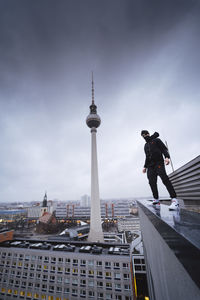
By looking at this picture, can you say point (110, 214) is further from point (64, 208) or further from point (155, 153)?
point (155, 153)

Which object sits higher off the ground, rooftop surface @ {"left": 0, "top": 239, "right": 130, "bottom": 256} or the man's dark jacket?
→ the man's dark jacket

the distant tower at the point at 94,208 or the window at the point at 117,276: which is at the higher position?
the distant tower at the point at 94,208

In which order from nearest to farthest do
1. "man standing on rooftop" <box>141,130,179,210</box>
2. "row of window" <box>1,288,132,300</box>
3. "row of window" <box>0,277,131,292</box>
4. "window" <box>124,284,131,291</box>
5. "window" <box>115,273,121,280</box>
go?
"man standing on rooftop" <box>141,130,179,210</box>
"window" <box>124,284,131,291</box>
"row of window" <box>1,288,132,300</box>
"row of window" <box>0,277,131,292</box>
"window" <box>115,273,121,280</box>

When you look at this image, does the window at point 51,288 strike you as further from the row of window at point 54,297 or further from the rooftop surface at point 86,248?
the rooftop surface at point 86,248

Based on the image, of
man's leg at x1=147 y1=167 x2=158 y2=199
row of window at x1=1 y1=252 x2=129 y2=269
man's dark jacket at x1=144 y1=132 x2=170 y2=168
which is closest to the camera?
man's dark jacket at x1=144 y1=132 x2=170 y2=168

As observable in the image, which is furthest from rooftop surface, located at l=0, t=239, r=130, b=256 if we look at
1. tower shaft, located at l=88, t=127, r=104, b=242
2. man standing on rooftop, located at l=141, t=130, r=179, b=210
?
man standing on rooftop, located at l=141, t=130, r=179, b=210

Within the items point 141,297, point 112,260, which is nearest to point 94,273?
point 112,260

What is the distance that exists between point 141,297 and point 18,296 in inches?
620

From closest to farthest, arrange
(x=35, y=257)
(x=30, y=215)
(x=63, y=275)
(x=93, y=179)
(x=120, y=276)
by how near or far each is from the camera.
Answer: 1. (x=120, y=276)
2. (x=63, y=275)
3. (x=35, y=257)
4. (x=93, y=179)
5. (x=30, y=215)

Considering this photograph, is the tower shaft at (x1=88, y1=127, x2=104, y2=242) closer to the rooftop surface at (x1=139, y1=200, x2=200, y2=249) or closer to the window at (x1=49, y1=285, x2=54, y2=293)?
the window at (x1=49, y1=285, x2=54, y2=293)

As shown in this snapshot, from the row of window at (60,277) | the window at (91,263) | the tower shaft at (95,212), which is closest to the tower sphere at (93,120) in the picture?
the tower shaft at (95,212)

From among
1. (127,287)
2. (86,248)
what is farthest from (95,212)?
(127,287)

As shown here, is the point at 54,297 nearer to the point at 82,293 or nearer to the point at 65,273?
the point at 65,273

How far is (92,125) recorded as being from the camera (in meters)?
40.3
